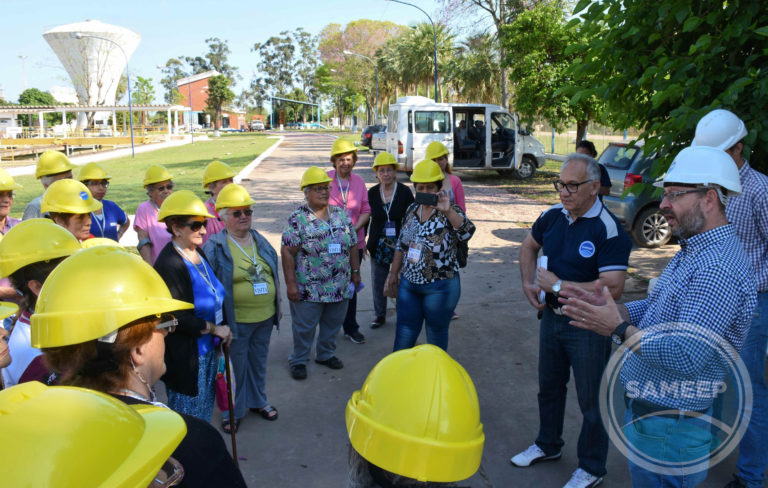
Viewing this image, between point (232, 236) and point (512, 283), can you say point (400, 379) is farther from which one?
point (512, 283)

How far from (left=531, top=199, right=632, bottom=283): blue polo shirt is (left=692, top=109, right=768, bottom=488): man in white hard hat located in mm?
620

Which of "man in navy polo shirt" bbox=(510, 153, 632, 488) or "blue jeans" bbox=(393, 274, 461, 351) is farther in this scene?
"blue jeans" bbox=(393, 274, 461, 351)

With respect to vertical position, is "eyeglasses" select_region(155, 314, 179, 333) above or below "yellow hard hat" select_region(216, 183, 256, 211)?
below

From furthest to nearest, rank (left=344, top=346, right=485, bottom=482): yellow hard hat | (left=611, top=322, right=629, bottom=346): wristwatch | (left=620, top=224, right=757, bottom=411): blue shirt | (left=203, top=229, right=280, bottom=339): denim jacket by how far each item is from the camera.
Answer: (left=203, top=229, right=280, bottom=339): denim jacket → (left=611, top=322, right=629, bottom=346): wristwatch → (left=620, top=224, right=757, bottom=411): blue shirt → (left=344, top=346, right=485, bottom=482): yellow hard hat

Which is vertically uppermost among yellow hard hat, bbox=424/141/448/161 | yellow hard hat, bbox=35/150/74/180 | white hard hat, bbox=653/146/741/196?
yellow hard hat, bbox=424/141/448/161

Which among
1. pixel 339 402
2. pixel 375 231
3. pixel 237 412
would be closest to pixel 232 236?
pixel 237 412

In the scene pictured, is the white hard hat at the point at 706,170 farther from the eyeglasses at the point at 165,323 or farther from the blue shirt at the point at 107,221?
the blue shirt at the point at 107,221

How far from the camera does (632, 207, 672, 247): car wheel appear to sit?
9359 millimetres

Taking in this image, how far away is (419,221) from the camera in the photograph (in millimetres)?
4145

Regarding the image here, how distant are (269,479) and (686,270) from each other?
106 inches

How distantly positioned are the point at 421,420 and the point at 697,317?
134cm

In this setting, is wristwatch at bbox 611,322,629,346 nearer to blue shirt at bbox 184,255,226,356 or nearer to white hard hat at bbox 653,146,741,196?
white hard hat at bbox 653,146,741,196

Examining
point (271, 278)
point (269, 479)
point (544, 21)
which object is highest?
point (544, 21)

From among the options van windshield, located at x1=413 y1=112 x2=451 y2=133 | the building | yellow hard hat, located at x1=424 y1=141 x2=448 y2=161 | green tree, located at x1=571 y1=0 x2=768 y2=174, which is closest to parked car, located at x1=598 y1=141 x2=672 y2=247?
yellow hard hat, located at x1=424 y1=141 x2=448 y2=161
